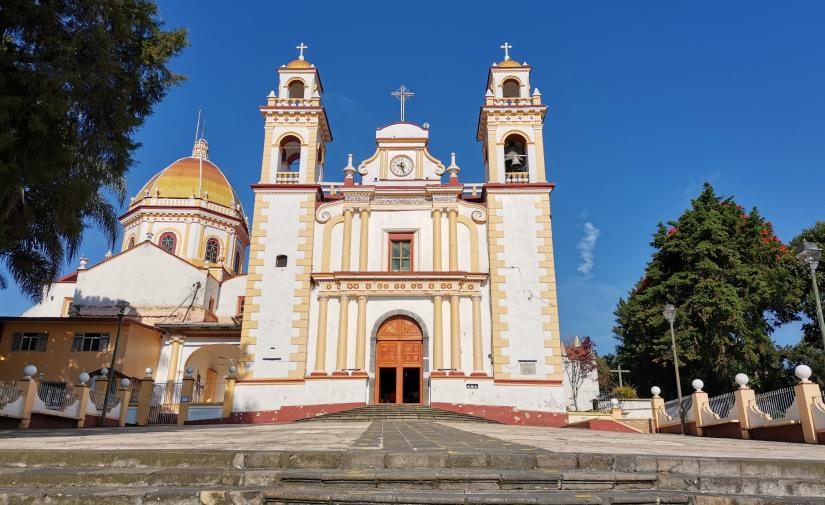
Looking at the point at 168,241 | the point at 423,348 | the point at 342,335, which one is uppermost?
the point at 168,241

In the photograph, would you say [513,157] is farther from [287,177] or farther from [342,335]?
[342,335]

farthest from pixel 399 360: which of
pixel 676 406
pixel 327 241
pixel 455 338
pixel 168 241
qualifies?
pixel 168 241

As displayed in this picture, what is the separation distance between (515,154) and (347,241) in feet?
27.1

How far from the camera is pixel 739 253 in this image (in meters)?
25.2

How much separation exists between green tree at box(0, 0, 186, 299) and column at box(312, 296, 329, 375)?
890 centimetres

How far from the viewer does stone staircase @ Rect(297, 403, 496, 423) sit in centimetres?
1883

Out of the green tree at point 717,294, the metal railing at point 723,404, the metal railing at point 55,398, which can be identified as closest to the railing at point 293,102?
the metal railing at point 55,398

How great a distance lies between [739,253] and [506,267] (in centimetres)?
1144

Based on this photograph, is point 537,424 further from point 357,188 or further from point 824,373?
point 824,373

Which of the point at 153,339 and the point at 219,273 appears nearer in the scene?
the point at 153,339

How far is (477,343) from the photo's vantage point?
69.1ft

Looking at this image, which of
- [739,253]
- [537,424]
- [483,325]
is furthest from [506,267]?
[739,253]

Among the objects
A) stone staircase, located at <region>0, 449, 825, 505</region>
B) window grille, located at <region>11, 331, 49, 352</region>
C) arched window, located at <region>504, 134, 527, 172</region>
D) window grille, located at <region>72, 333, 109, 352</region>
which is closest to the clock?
arched window, located at <region>504, 134, 527, 172</region>

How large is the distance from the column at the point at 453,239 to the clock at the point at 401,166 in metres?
2.82
